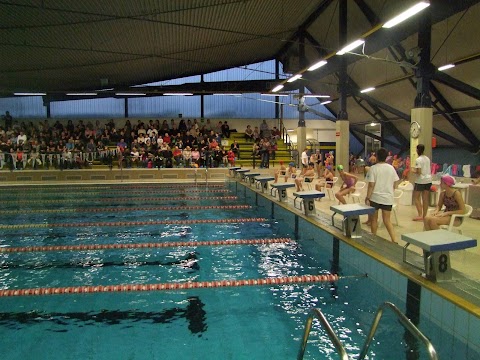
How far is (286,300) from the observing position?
4.08 metres

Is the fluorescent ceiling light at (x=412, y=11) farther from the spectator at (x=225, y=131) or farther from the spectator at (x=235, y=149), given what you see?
the spectator at (x=225, y=131)

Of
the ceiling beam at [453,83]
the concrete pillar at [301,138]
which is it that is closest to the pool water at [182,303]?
the ceiling beam at [453,83]

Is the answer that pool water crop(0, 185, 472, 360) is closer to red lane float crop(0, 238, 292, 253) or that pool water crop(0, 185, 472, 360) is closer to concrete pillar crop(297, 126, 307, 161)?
red lane float crop(0, 238, 292, 253)

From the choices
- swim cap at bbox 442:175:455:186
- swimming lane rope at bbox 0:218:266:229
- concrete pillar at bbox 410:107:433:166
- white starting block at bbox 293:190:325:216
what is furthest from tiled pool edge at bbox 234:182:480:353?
concrete pillar at bbox 410:107:433:166

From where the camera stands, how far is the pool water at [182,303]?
10.4 ft

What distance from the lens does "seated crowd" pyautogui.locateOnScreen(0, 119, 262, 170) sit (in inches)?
625

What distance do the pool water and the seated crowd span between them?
9414 mm

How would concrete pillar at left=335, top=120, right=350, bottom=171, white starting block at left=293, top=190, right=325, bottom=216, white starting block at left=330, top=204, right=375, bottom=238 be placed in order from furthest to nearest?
1. concrete pillar at left=335, top=120, right=350, bottom=171
2. white starting block at left=293, top=190, right=325, bottom=216
3. white starting block at left=330, top=204, right=375, bottom=238

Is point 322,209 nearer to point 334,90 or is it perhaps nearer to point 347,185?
point 347,185

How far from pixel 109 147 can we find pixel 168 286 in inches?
570

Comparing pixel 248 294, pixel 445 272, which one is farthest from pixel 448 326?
pixel 248 294

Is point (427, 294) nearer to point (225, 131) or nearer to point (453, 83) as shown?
point (453, 83)

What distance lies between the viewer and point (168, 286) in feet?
14.2

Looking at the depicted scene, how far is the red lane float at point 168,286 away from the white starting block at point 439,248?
131 centimetres
